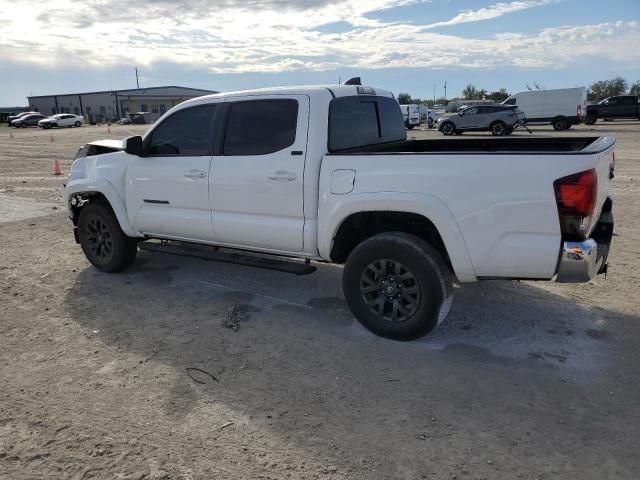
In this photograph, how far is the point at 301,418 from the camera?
9.99ft

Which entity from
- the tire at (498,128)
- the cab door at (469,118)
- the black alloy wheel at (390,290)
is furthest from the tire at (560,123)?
the black alloy wheel at (390,290)

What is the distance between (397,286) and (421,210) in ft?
2.15

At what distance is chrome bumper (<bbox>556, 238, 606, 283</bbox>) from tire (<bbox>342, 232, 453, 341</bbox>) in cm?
82

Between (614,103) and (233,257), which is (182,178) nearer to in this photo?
(233,257)

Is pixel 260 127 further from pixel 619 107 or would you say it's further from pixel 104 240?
pixel 619 107

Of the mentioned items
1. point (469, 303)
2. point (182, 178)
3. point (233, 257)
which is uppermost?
point (182, 178)

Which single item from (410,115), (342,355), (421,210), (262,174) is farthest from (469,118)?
(342,355)

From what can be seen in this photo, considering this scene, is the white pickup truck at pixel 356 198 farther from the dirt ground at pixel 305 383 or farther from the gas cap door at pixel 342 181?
the dirt ground at pixel 305 383

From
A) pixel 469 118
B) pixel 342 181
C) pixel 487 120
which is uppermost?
pixel 342 181

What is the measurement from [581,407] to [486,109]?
25627 mm

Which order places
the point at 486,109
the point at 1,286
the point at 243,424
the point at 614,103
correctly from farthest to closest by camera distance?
the point at 614,103
the point at 486,109
the point at 1,286
the point at 243,424

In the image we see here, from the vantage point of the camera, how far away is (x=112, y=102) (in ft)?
262

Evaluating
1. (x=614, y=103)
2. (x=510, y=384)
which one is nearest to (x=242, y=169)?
(x=510, y=384)

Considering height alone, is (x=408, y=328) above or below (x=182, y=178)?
below
